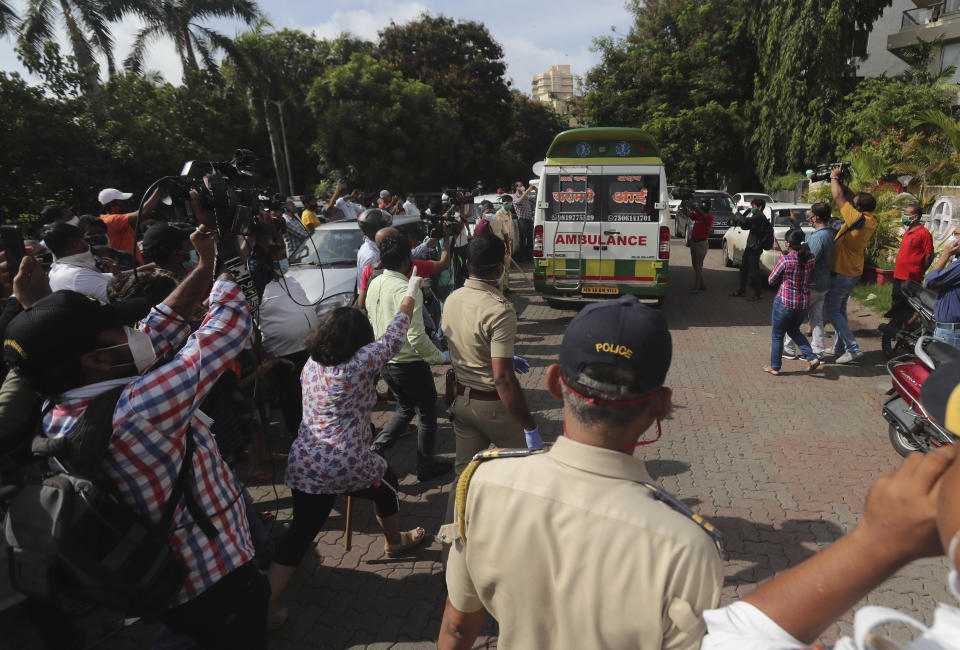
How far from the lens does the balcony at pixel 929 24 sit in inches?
762

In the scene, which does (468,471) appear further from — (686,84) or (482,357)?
(686,84)

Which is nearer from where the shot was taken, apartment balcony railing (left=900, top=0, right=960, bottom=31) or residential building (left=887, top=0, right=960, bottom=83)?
residential building (left=887, top=0, right=960, bottom=83)

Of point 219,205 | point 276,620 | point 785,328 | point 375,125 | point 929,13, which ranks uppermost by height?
point 929,13

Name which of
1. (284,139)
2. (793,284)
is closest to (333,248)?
(793,284)

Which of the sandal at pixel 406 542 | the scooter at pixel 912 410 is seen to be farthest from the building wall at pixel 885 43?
the sandal at pixel 406 542

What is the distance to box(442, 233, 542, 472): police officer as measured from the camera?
303 cm

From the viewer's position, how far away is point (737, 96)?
80.6 ft

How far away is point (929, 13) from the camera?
2134 centimetres

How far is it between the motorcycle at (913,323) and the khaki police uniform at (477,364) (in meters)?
4.33

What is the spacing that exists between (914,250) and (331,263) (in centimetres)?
720

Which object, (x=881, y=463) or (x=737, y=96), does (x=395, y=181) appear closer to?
(x=737, y=96)

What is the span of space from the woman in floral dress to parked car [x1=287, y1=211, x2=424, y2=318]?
3.31 metres

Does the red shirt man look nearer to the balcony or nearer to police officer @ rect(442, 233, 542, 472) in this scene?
police officer @ rect(442, 233, 542, 472)

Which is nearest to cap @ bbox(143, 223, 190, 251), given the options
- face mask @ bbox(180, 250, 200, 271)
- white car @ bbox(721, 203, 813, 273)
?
face mask @ bbox(180, 250, 200, 271)
